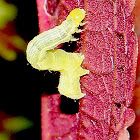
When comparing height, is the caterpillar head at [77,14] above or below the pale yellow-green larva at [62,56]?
above

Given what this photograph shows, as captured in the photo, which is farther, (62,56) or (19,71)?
(19,71)

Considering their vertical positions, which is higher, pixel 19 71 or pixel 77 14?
pixel 77 14

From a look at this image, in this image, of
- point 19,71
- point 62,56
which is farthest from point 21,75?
point 62,56

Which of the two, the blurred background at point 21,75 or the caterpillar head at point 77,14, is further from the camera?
the blurred background at point 21,75

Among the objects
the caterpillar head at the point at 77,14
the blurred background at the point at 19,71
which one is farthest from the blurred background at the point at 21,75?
the caterpillar head at the point at 77,14

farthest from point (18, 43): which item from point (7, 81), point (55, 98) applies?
point (55, 98)

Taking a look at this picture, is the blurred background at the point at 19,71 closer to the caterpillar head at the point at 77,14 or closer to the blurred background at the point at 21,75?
the blurred background at the point at 21,75

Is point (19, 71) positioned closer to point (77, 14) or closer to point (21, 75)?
point (21, 75)
